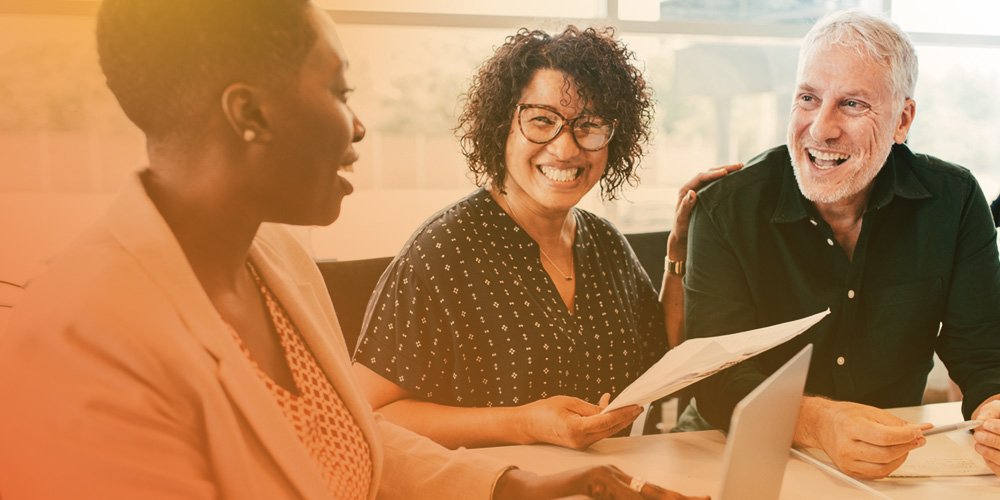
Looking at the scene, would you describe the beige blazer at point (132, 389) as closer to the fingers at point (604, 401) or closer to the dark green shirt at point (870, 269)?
the fingers at point (604, 401)

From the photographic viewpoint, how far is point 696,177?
1644 millimetres

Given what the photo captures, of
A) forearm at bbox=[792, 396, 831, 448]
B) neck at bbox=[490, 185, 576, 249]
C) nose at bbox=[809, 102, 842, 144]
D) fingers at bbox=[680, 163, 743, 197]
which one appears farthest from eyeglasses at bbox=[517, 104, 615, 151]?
forearm at bbox=[792, 396, 831, 448]

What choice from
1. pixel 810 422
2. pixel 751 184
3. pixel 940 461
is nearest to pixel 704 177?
pixel 751 184

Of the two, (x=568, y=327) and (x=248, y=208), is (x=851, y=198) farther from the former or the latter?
(x=248, y=208)

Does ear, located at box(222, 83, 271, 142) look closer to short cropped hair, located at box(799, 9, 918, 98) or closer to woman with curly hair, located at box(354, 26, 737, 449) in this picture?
woman with curly hair, located at box(354, 26, 737, 449)

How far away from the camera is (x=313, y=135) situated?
2.52 feet

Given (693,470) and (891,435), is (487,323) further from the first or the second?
(891,435)

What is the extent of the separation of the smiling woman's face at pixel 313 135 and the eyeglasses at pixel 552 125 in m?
0.56

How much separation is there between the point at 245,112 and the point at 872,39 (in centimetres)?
125

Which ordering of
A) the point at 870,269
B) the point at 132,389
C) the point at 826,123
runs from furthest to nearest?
the point at 870,269 < the point at 826,123 < the point at 132,389

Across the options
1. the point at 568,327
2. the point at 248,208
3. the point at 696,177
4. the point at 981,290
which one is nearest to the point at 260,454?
the point at 248,208

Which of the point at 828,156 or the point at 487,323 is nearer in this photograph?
the point at 487,323

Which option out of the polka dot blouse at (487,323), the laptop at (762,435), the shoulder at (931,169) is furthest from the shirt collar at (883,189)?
the laptop at (762,435)

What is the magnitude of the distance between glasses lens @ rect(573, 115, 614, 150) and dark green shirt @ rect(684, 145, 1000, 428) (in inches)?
14.7
